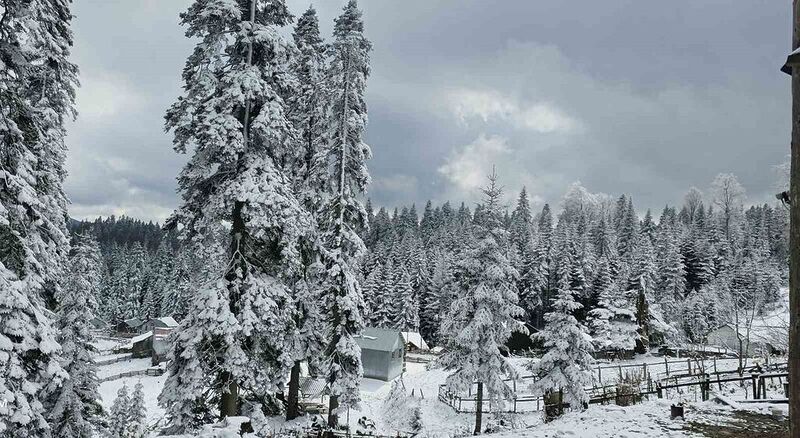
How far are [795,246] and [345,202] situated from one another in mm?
15787

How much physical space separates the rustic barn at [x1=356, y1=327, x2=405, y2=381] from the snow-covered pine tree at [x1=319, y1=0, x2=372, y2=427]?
2876 centimetres

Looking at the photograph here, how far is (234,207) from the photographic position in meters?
12.8

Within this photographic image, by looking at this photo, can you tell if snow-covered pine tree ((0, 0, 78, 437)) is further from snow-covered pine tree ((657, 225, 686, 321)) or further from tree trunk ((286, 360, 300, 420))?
snow-covered pine tree ((657, 225, 686, 321))

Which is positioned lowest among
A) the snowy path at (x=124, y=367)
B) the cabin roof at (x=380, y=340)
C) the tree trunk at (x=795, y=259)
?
the snowy path at (x=124, y=367)

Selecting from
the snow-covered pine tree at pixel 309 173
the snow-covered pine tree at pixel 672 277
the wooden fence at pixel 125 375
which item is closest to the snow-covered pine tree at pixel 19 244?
the snow-covered pine tree at pixel 309 173

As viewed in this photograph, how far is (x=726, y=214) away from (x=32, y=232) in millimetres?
123623

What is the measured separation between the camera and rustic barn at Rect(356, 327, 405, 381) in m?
47.8

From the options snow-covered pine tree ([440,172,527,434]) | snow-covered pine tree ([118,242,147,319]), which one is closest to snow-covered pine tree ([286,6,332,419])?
snow-covered pine tree ([440,172,527,434])

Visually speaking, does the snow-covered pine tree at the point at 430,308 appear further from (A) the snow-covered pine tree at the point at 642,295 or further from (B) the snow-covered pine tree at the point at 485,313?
(B) the snow-covered pine tree at the point at 485,313

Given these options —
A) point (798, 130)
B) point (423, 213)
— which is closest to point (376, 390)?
point (798, 130)

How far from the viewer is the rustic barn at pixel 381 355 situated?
157 ft

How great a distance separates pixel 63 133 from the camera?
16641 millimetres

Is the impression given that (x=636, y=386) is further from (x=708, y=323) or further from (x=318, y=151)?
(x=708, y=323)

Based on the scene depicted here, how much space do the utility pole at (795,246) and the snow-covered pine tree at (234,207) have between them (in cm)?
1036
